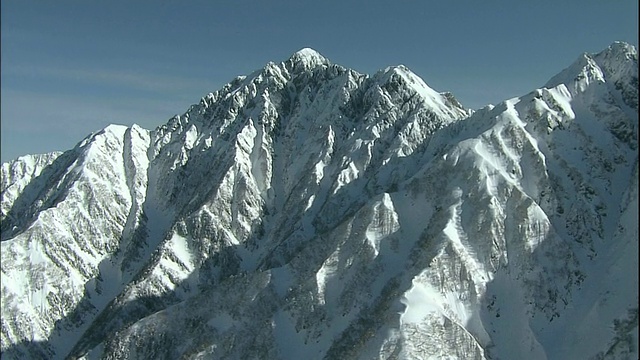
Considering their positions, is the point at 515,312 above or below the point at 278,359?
above

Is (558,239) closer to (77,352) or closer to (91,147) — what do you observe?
(77,352)

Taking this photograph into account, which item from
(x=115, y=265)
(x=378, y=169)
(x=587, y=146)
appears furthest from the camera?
(x=115, y=265)

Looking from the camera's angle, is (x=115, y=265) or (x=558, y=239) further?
(x=115, y=265)

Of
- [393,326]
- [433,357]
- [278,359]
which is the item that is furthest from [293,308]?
[433,357]

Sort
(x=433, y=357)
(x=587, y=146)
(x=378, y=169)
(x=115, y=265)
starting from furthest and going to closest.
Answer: (x=115, y=265)
(x=378, y=169)
(x=587, y=146)
(x=433, y=357)

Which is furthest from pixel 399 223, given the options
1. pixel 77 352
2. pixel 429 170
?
pixel 77 352

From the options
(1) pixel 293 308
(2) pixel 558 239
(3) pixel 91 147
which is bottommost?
(1) pixel 293 308
